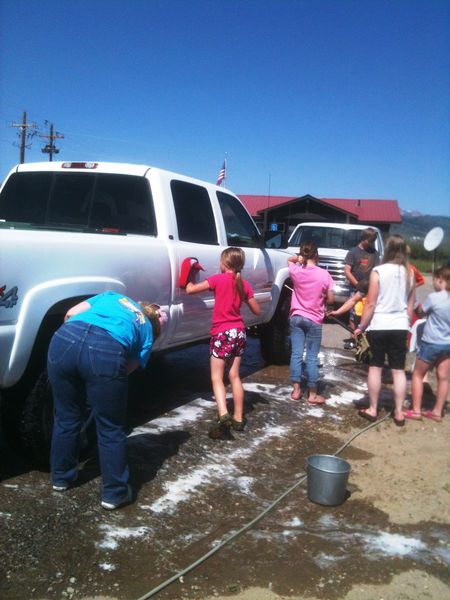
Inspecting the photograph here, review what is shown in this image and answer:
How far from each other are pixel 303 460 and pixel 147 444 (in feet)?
4.02

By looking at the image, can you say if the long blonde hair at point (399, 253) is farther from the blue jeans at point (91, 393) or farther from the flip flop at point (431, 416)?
the blue jeans at point (91, 393)

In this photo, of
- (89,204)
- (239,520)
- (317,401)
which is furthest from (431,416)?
(89,204)

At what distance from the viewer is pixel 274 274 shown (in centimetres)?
687

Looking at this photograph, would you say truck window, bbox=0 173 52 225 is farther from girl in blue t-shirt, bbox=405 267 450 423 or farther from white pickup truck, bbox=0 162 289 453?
girl in blue t-shirt, bbox=405 267 450 423

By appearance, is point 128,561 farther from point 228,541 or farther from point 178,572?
point 228,541

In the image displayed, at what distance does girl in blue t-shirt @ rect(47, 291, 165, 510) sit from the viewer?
3266 mm

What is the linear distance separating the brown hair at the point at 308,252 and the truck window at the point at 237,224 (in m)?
0.71

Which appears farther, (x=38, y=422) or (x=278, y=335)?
(x=278, y=335)

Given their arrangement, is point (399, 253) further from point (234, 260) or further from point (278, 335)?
point (278, 335)

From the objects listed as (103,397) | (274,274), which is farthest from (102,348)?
(274,274)

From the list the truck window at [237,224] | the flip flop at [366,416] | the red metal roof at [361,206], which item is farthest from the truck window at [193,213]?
the red metal roof at [361,206]

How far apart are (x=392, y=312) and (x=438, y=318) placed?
0.53 metres

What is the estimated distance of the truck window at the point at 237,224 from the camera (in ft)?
20.1

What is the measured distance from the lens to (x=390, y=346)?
5410 millimetres
